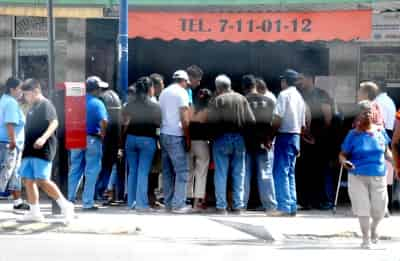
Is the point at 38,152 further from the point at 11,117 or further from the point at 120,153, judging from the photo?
the point at 120,153

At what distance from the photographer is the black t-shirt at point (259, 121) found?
13.3 m

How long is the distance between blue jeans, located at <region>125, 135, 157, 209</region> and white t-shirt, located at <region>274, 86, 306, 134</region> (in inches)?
72.8

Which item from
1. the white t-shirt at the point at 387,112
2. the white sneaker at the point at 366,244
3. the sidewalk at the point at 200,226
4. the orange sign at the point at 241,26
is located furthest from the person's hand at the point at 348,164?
the orange sign at the point at 241,26

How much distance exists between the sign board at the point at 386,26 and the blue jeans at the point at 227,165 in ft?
11.1

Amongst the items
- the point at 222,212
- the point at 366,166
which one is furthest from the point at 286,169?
the point at 366,166

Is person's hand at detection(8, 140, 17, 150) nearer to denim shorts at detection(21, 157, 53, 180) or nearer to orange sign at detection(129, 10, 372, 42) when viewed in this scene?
denim shorts at detection(21, 157, 53, 180)

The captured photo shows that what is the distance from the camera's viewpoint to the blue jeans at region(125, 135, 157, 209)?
13.4 meters

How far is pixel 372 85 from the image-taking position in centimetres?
1240

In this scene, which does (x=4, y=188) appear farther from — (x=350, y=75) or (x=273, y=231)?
(x=350, y=75)

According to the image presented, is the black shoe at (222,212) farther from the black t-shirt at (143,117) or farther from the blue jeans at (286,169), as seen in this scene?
the black t-shirt at (143,117)

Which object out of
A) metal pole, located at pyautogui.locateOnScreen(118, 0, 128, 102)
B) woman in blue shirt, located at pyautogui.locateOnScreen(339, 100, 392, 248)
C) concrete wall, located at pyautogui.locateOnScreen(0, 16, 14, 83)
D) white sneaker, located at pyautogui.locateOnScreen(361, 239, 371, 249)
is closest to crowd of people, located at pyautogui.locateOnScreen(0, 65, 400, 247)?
metal pole, located at pyautogui.locateOnScreen(118, 0, 128, 102)

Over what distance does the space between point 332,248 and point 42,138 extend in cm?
377

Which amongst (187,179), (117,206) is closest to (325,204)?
(187,179)

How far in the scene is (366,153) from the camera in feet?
35.9
